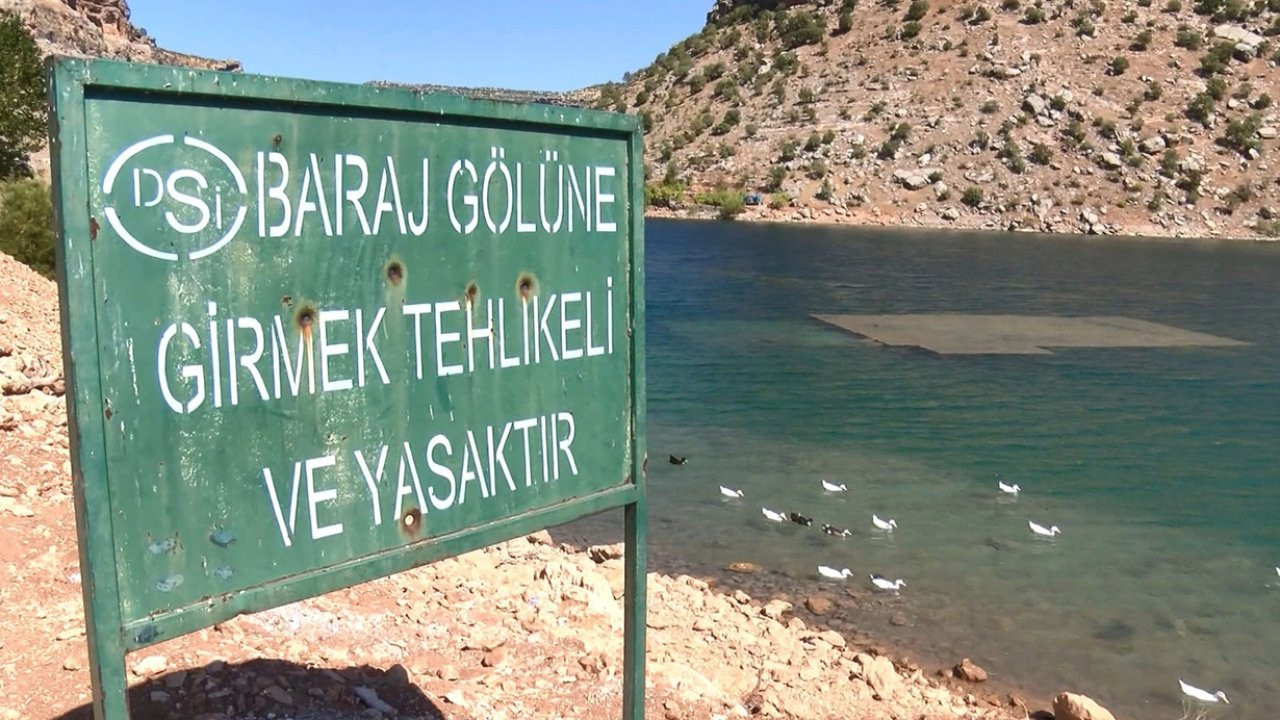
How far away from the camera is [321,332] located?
291 cm

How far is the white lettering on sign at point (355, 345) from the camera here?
266 cm

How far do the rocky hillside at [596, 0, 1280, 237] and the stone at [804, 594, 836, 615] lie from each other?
5124 centimetres

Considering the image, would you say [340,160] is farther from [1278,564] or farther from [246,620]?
[1278,564]

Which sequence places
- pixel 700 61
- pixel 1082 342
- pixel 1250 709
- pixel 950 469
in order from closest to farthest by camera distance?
1. pixel 1250 709
2. pixel 950 469
3. pixel 1082 342
4. pixel 700 61

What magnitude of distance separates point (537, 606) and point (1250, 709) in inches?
202

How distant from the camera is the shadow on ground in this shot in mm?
4480

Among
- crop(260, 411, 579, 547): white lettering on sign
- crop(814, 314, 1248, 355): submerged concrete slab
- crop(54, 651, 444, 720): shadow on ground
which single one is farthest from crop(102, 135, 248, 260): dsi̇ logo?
crop(814, 314, 1248, 355): submerged concrete slab

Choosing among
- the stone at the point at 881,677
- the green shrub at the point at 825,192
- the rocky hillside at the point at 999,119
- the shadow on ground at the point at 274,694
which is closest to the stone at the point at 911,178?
the rocky hillside at the point at 999,119

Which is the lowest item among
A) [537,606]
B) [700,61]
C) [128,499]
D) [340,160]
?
[537,606]

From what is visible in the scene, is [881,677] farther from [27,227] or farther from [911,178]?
[911,178]

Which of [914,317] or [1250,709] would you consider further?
[914,317]

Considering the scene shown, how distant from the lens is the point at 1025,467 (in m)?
14.4

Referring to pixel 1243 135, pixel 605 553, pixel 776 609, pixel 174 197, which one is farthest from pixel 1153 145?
pixel 174 197

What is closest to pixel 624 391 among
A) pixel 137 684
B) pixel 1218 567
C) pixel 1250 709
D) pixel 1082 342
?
pixel 137 684
